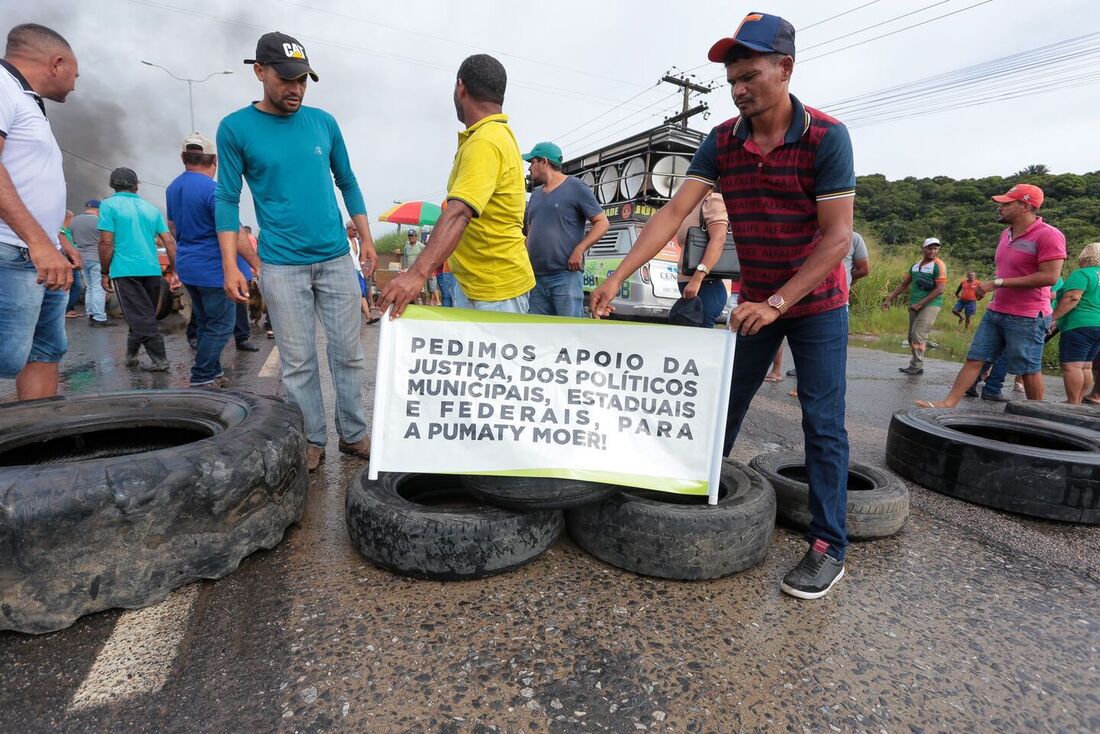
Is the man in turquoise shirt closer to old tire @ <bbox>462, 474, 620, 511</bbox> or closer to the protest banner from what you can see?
the protest banner

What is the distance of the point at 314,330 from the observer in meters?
3.23

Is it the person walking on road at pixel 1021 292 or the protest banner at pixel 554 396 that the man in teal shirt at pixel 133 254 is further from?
the person walking on road at pixel 1021 292

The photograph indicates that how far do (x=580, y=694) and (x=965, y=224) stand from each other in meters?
39.0

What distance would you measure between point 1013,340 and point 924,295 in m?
2.98

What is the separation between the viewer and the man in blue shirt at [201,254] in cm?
492

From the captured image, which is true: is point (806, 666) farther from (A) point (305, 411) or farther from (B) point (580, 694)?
(A) point (305, 411)

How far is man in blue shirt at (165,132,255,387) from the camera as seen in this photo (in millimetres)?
4918

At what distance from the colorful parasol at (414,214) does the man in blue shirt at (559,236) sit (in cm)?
1523

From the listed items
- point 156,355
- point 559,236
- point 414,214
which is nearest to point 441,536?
point 559,236

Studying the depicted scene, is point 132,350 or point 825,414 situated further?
point 132,350

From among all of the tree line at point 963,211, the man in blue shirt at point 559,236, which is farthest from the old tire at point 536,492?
the tree line at point 963,211

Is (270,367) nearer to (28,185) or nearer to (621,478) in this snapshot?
(28,185)

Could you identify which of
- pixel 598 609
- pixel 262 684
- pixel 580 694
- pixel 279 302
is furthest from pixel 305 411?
pixel 580 694

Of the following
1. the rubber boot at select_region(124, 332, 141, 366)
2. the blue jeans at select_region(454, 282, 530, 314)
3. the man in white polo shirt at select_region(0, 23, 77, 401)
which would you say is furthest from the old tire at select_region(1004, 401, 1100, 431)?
the rubber boot at select_region(124, 332, 141, 366)
